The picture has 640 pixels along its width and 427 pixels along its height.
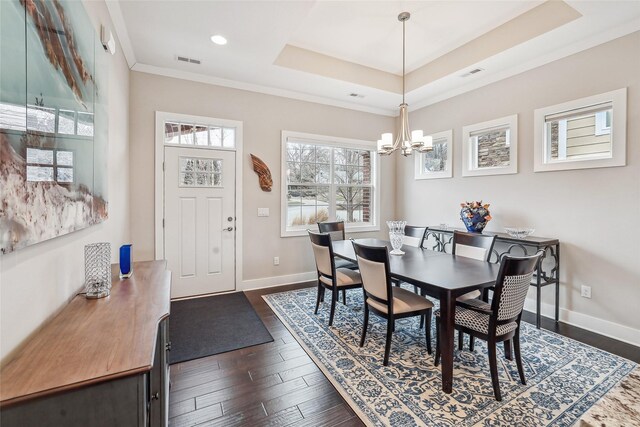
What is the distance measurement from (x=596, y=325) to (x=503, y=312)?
1.89 metres

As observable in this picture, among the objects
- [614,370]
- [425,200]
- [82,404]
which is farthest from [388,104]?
[82,404]

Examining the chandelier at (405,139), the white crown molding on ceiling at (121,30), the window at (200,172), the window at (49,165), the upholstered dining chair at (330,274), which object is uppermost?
the white crown molding on ceiling at (121,30)

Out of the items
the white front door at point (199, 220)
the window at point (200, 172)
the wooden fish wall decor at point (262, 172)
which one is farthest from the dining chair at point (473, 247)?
the window at point (200, 172)

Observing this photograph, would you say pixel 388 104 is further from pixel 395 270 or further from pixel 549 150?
pixel 395 270

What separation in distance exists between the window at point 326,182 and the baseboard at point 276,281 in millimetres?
666

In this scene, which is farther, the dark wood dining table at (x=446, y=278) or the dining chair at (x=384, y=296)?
the dining chair at (x=384, y=296)

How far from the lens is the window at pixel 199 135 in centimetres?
378

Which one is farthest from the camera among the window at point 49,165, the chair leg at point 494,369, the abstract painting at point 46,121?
the chair leg at point 494,369

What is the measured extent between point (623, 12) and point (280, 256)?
447cm

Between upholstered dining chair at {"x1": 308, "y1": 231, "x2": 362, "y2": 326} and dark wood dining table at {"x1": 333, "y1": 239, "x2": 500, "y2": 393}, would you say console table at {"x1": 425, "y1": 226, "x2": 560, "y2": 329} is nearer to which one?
dark wood dining table at {"x1": 333, "y1": 239, "x2": 500, "y2": 393}

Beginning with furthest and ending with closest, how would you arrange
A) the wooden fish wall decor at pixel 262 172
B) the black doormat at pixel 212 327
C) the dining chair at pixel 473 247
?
the wooden fish wall decor at pixel 262 172 < the dining chair at pixel 473 247 < the black doormat at pixel 212 327

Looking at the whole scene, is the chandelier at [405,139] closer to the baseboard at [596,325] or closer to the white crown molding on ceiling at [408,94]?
the white crown molding on ceiling at [408,94]

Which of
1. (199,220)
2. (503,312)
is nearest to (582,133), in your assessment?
(503,312)

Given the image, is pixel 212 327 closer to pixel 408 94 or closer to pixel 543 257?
pixel 543 257
